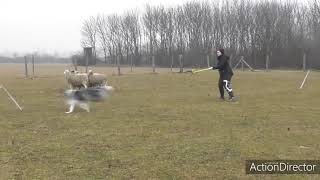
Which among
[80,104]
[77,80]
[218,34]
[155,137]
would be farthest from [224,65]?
[218,34]

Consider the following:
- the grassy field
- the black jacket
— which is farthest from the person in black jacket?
the grassy field

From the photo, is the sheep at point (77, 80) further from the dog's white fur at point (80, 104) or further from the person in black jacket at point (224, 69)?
the person in black jacket at point (224, 69)

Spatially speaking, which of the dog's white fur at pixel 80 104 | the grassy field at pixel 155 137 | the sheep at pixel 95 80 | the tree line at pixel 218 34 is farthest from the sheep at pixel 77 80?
the tree line at pixel 218 34

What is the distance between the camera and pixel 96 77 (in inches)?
830

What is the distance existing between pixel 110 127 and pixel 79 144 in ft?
7.51

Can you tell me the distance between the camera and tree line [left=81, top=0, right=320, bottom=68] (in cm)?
7156

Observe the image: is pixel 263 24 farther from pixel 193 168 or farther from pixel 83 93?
pixel 193 168

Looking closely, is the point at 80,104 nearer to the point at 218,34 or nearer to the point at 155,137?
the point at 155,137

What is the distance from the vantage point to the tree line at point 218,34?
71562 mm

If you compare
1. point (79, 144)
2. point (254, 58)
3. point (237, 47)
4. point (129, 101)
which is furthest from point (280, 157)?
point (237, 47)

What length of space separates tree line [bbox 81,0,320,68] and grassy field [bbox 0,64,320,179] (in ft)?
141

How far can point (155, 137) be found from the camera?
11.3 meters

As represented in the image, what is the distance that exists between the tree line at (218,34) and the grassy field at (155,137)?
1692 inches

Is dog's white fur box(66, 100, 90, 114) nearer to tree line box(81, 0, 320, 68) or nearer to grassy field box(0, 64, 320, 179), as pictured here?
grassy field box(0, 64, 320, 179)
